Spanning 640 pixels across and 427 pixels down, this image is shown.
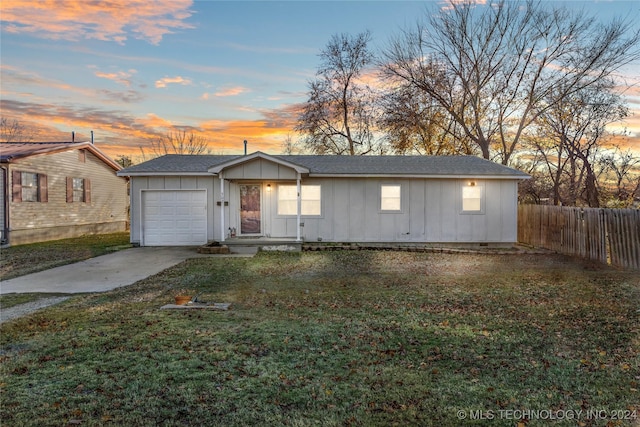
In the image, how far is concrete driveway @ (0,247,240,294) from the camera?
835 cm

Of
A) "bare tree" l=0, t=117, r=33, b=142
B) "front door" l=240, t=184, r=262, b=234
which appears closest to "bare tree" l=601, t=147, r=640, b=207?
"front door" l=240, t=184, r=262, b=234

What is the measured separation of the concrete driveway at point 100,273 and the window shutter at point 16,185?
21.0 ft

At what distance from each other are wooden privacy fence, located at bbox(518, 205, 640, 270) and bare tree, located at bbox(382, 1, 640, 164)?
11137 millimetres

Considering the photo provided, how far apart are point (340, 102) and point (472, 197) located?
1712 cm

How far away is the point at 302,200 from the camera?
15391 millimetres

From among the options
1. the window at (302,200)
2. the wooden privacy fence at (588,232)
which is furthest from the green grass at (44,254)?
the wooden privacy fence at (588,232)

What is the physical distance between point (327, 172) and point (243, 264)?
5417 mm

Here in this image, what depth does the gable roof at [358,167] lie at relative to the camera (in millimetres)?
15016

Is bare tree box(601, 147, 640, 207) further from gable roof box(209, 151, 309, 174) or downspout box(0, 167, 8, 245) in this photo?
downspout box(0, 167, 8, 245)

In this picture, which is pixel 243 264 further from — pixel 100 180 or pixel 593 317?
pixel 100 180

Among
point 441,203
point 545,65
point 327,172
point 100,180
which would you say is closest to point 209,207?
point 327,172

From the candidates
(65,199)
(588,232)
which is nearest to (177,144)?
(65,199)

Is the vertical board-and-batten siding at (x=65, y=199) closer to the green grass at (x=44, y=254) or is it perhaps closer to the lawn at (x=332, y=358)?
the green grass at (x=44, y=254)

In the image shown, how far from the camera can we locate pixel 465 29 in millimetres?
24922
